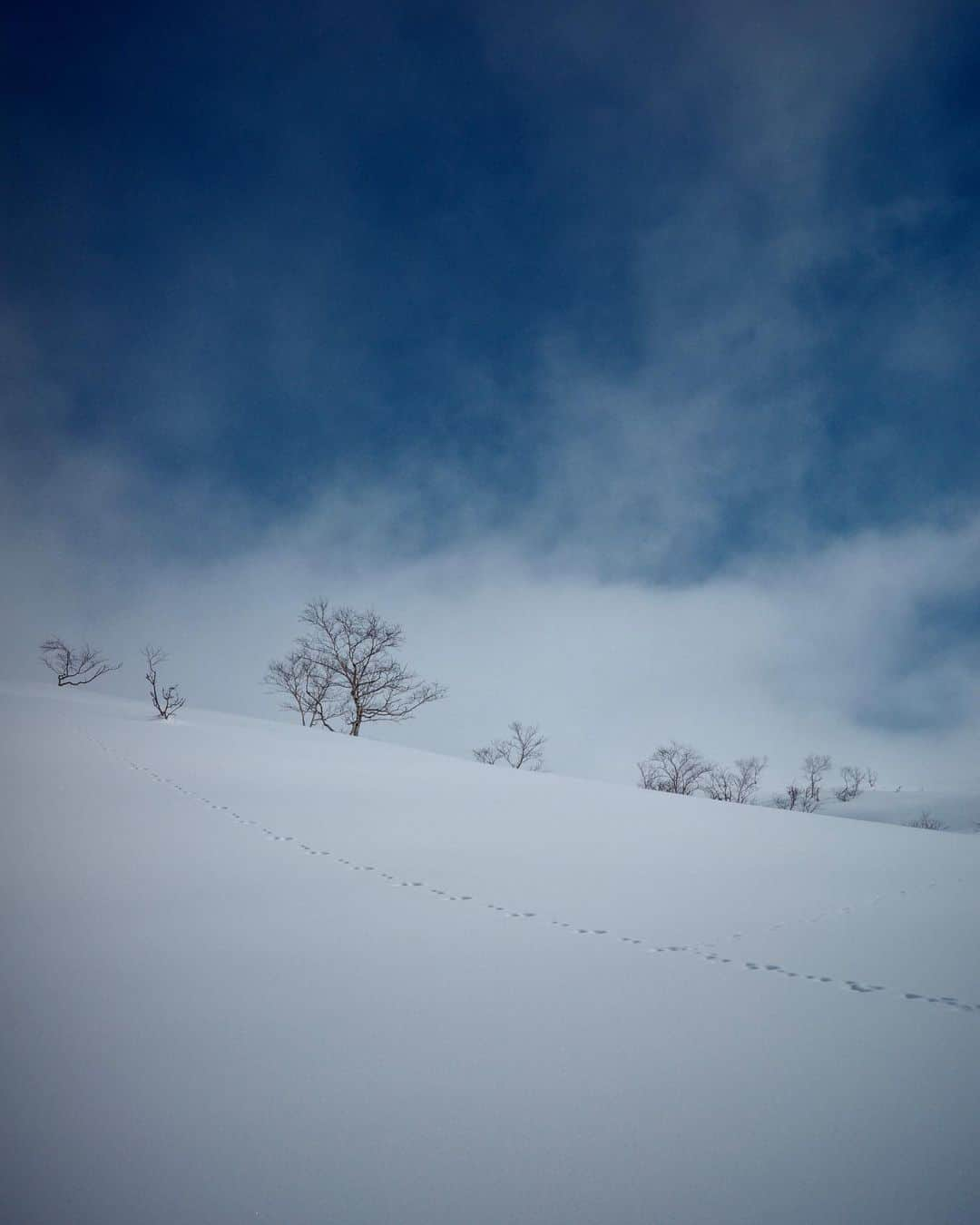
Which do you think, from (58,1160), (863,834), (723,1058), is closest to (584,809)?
(863,834)

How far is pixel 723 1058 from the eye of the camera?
135 centimetres

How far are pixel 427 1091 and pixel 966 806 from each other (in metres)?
33.2

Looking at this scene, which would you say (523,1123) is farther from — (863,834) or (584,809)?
(863,834)

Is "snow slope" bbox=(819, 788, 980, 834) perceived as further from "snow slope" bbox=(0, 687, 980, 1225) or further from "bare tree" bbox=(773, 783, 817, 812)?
"snow slope" bbox=(0, 687, 980, 1225)

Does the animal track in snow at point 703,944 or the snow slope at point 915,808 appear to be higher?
the animal track in snow at point 703,944

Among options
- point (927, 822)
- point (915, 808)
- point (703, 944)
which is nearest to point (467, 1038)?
point (703, 944)

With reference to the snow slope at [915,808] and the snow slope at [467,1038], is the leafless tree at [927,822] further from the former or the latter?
the snow slope at [467,1038]

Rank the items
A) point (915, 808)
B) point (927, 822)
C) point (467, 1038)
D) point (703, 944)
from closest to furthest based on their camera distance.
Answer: point (467, 1038), point (703, 944), point (927, 822), point (915, 808)

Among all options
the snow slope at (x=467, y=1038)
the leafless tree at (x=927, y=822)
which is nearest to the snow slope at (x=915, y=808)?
the leafless tree at (x=927, y=822)

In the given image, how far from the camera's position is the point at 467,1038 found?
1.39 meters

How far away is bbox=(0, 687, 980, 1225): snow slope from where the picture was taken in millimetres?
961

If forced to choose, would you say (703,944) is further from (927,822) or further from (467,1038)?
(927,822)

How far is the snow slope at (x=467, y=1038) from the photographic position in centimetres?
96

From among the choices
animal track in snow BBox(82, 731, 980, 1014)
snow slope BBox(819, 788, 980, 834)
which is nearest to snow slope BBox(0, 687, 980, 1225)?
animal track in snow BBox(82, 731, 980, 1014)
